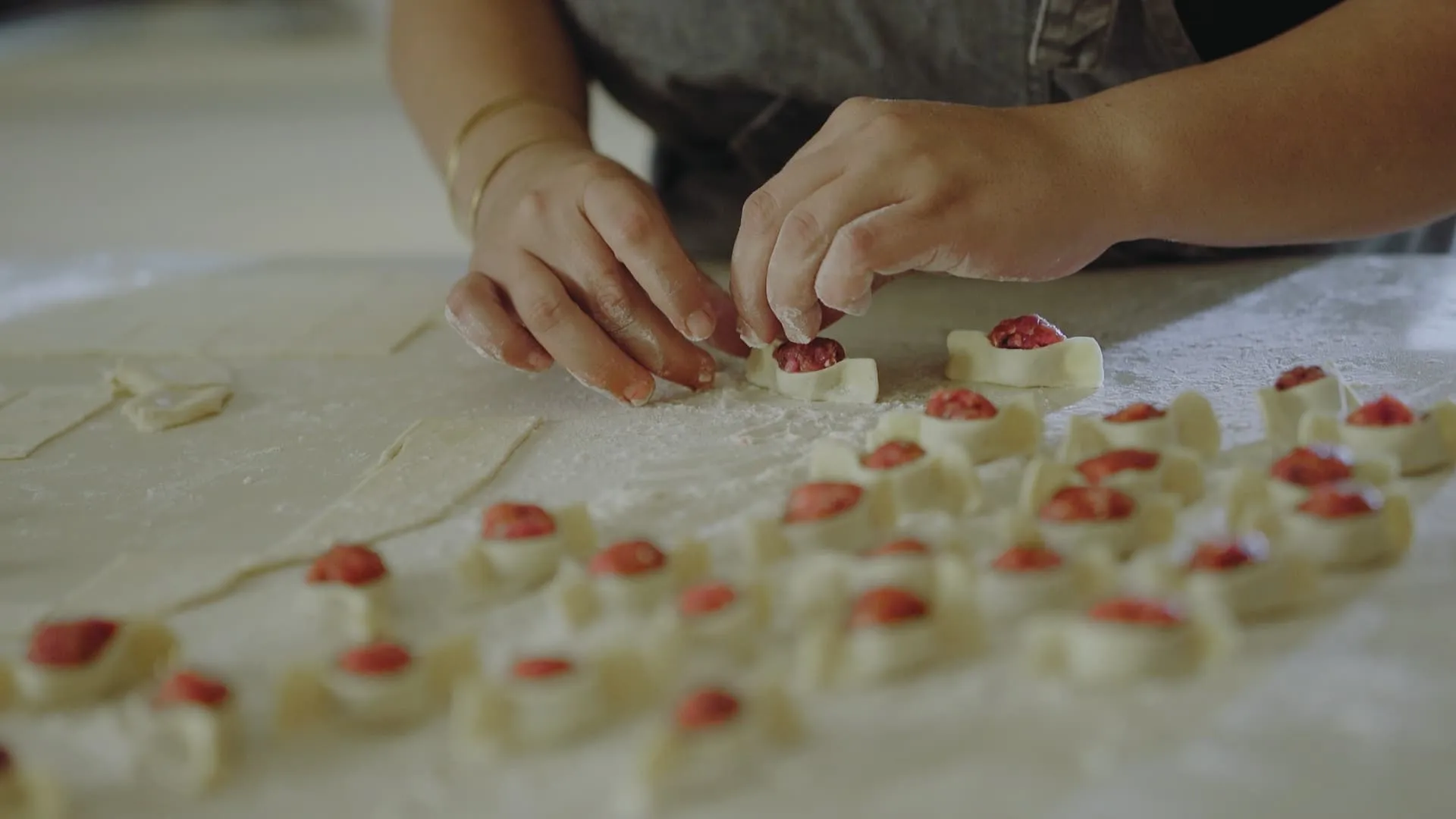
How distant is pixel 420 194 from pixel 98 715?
2.82 m

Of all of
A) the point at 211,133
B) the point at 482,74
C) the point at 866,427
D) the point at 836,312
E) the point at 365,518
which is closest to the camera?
the point at 365,518

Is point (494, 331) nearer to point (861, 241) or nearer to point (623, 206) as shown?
point (623, 206)

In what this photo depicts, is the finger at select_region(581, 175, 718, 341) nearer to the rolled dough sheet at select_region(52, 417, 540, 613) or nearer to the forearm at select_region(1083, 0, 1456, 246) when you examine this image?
the rolled dough sheet at select_region(52, 417, 540, 613)

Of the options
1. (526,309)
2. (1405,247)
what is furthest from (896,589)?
(1405,247)

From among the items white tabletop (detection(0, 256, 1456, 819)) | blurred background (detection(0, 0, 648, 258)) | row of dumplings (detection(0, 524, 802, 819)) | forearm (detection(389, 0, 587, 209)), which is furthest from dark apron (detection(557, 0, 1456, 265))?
blurred background (detection(0, 0, 648, 258))

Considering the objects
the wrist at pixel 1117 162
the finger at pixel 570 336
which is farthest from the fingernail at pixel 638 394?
the wrist at pixel 1117 162

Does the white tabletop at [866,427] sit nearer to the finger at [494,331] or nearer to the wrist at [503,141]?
the finger at [494,331]

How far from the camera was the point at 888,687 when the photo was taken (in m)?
0.60

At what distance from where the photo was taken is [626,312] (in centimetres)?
104

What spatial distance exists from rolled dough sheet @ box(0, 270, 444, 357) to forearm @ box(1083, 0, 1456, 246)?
2.06 feet

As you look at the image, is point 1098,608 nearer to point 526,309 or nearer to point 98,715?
point 98,715

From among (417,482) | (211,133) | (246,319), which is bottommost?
(211,133)

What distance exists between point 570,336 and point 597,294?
0.04 metres

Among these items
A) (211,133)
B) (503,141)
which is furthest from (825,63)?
(211,133)
